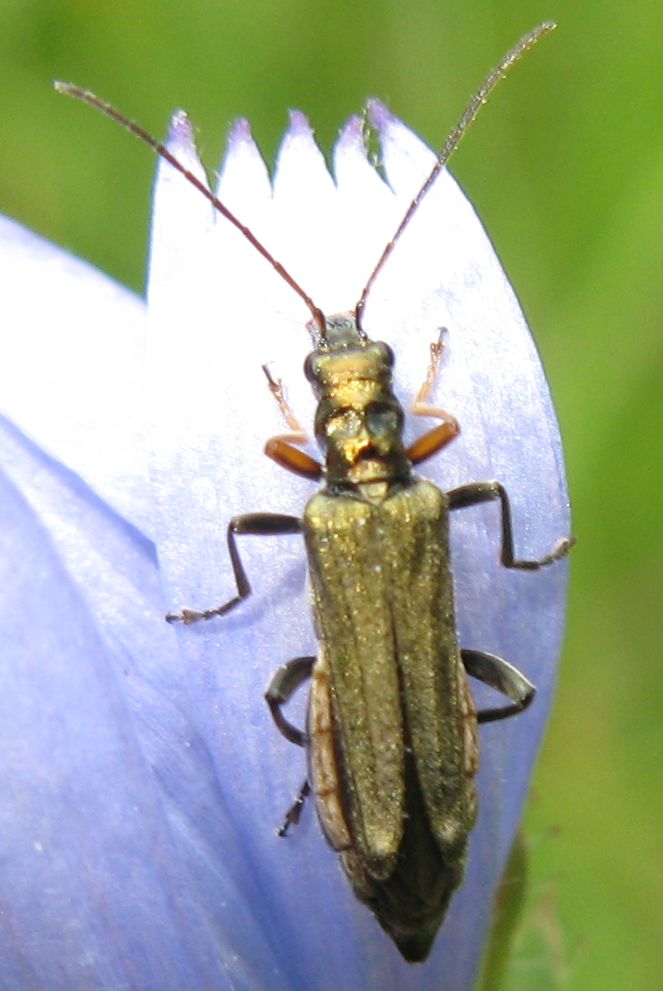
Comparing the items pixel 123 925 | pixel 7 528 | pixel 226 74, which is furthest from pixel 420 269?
pixel 226 74

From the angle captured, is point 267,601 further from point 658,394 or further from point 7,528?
point 658,394

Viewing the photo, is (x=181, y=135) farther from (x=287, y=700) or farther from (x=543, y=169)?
(x=543, y=169)

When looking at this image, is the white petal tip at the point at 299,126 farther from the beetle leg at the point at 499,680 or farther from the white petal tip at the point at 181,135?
the beetle leg at the point at 499,680

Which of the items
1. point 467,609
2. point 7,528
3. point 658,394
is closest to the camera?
point 7,528

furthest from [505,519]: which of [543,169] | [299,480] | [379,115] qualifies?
[543,169]

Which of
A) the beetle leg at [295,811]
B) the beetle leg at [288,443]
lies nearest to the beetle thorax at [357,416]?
the beetle leg at [288,443]

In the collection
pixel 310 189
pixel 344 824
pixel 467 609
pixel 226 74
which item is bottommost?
pixel 344 824

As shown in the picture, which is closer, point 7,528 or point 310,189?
point 7,528
